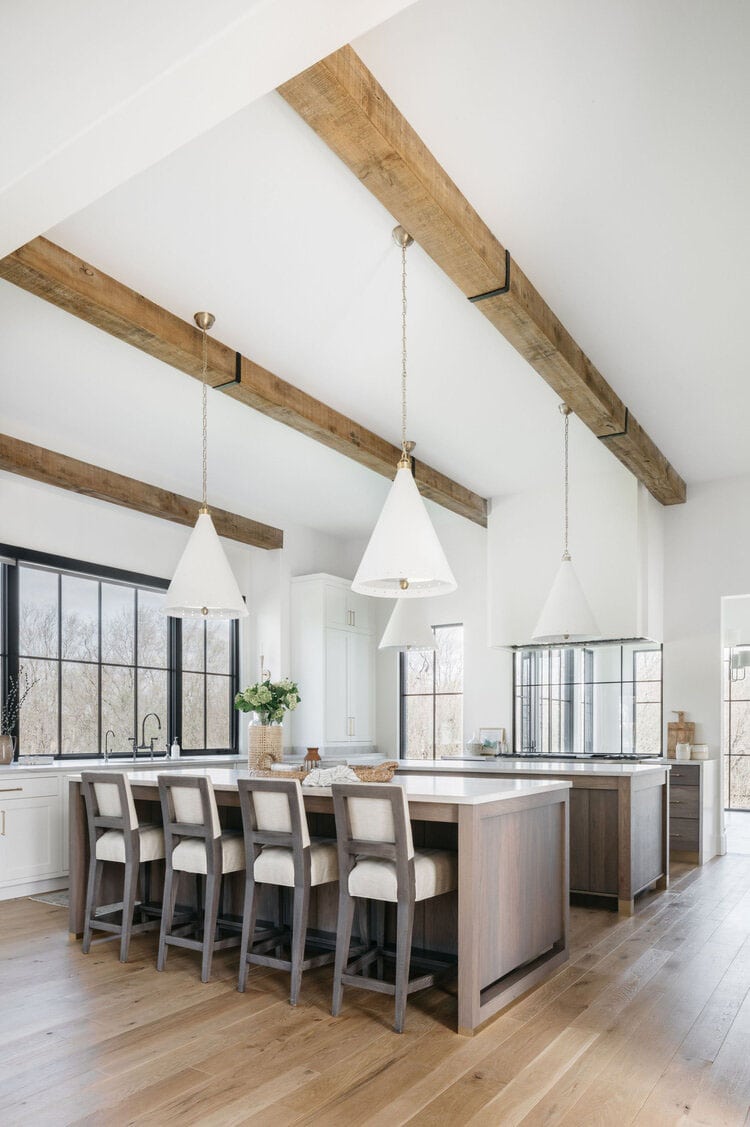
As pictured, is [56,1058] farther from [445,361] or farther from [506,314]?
[445,361]

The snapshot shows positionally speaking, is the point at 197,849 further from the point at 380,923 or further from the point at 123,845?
the point at 380,923

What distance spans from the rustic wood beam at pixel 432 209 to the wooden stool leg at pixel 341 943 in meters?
2.63

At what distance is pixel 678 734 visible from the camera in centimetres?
727

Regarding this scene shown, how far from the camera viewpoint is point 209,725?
7945mm

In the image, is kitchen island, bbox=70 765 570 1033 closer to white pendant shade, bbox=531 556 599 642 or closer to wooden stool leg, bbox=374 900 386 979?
wooden stool leg, bbox=374 900 386 979

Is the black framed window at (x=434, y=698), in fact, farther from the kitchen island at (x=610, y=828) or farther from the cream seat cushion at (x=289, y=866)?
the cream seat cushion at (x=289, y=866)

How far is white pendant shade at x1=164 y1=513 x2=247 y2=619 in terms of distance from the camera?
4.29 meters

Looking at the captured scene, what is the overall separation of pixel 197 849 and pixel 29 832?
230 cm

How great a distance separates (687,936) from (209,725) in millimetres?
4704

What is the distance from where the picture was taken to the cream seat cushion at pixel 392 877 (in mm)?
3244

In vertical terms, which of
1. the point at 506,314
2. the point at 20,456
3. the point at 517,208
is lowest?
the point at 20,456

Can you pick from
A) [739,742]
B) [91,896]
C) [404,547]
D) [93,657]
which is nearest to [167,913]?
Answer: [91,896]

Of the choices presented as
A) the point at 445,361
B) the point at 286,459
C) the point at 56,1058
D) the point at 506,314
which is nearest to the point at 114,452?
the point at 286,459

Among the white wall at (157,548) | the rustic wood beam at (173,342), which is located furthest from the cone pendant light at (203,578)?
the white wall at (157,548)
